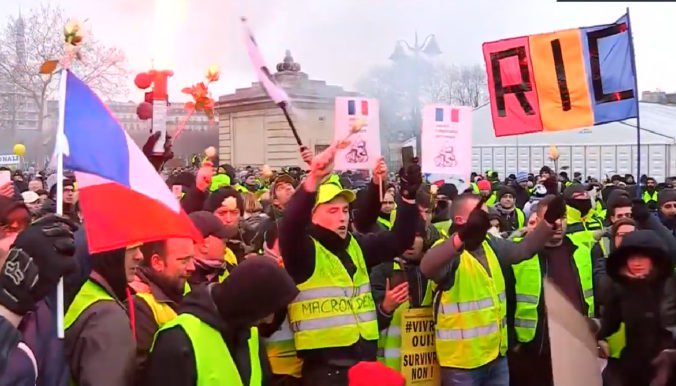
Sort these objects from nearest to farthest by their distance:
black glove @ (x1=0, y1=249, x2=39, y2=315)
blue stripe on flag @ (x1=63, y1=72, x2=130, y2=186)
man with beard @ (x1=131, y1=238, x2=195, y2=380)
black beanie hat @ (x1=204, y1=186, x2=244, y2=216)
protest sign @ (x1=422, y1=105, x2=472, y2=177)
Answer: black glove @ (x1=0, y1=249, x2=39, y2=315), blue stripe on flag @ (x1=63, y1=72, x2=130, y2=186), man with beard @ (x1=131, y1=238, x2=195, y2=380), black beanie hat @ (x1=204, y1=186, x2=244, y2=216), protest sign @ (x1=422, y1=105, x2=472, y2=177)

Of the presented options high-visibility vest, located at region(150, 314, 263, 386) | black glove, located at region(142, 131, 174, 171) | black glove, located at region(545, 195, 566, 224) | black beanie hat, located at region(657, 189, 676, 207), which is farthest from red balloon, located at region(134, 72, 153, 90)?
black beanie hat, located at region(657, 189, 676, 207)

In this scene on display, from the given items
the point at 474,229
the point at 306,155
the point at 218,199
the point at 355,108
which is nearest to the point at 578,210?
the point at 355,108

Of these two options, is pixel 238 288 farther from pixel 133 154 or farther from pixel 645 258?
pixel 645 258

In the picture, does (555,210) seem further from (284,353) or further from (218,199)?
(218,199)

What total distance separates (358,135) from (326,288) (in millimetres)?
3474

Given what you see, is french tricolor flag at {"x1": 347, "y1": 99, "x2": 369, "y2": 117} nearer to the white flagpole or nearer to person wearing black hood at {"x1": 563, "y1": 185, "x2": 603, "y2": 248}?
person wearing black hood at {"x1": 563, "y1": 185, "x2": 603, "y2": 248}

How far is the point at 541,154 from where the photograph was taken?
30.6m

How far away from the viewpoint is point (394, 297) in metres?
5.51

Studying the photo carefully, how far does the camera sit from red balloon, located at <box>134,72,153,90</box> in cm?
704

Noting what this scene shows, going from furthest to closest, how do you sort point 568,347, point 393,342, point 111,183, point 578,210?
point 578,210
point 393,342
point 111,183
point 568,347

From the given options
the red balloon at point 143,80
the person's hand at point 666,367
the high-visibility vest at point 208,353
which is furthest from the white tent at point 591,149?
the high-visibility vest at point 208,353

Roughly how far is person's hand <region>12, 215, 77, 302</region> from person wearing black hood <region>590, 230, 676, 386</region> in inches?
114

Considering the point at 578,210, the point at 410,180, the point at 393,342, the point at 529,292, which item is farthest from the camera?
the point at 578,210

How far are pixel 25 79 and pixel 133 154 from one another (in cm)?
2951
